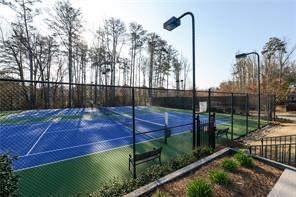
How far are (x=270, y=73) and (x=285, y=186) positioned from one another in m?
39.5

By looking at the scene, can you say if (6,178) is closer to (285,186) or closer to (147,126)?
(285,186)

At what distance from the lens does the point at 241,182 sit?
18.2 feet

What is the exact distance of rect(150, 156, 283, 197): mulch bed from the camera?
5.05 metres

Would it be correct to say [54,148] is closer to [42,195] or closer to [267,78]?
[42,195]

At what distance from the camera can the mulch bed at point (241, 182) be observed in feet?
16.6

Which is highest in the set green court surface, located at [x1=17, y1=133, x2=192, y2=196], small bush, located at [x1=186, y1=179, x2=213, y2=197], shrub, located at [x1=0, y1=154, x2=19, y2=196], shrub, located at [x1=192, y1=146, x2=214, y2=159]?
shrub, located at [x1=0, y1=154, x2=19, y2=196]

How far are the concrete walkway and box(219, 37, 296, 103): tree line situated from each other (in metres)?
30.5

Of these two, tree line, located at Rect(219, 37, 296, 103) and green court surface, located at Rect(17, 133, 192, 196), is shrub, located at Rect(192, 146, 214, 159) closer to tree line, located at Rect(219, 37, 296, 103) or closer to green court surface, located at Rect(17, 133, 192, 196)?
green court surface, located at Rect(17, 133, 192, 196)

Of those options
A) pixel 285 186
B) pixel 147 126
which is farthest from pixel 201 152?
pixel 147 126

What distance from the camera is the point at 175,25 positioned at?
26.3 feet

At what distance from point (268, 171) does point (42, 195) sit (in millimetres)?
5979

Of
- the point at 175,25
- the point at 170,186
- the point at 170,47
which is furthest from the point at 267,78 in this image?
the point at 170,186

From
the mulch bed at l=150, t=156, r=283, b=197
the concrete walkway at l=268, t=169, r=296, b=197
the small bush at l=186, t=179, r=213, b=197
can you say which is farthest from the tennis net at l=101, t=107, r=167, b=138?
the concrete walkway at l=268, t=169, r=296, b=197

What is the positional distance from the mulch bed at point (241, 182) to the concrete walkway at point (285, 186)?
0.36 feet
